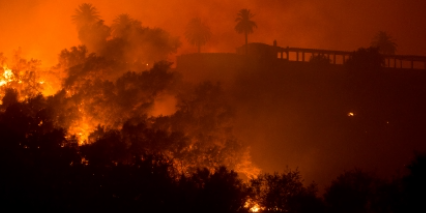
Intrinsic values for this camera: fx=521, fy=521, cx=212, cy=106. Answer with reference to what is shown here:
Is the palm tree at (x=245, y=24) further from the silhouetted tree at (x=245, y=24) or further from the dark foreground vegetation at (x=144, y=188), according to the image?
the dark foreground vegetation at (x=144, y=188)

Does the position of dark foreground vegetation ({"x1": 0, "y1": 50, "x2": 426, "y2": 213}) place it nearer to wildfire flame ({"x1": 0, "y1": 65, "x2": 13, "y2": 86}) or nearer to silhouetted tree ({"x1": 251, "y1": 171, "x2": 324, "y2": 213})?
silhouetted tree ({"x1": 251, "y1": 171, "x2": 324, "y2": 213})

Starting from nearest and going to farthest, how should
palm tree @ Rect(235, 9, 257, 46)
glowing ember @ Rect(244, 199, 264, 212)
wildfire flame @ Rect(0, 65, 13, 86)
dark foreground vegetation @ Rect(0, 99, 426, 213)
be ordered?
1. dark foreground vegetation @ Rect(0, 99, 426, 213)
2. glowing ember @ Rect(244, 199, 264, 212)
3. wildfire flame @ Rect(0, 65, 13, 86)
4. palm tree @ Rect(235, 9, 257, 46)

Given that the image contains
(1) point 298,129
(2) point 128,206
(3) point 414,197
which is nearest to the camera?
(3) point 414,197

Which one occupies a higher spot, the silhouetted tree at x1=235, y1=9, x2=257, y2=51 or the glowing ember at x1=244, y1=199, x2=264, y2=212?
the silhouetted tree at x1=235, y1=9, x2=257, y2=51

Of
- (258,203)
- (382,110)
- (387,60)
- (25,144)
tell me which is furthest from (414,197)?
(387,60)

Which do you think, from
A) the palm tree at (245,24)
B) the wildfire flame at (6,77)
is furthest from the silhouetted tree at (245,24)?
the wildfire flame at (6,77)

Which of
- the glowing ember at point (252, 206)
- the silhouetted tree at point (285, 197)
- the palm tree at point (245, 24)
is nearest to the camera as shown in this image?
the silhouetted tree at point (285, 197)

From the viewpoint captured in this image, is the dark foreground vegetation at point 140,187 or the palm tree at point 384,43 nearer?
the dark foreground vegetation at point 140,187

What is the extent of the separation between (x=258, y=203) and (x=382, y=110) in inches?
1515

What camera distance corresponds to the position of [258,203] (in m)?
22.3

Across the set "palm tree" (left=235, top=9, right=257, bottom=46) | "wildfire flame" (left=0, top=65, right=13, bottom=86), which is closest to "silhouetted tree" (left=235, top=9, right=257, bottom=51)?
"palm tree" (left=235, top=9, right=257, bottom=46)

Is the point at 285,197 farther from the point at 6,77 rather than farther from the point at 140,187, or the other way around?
the point at 6,77

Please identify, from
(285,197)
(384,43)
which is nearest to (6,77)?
(285,197)

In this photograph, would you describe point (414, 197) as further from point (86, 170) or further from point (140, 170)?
point (86, 170)
